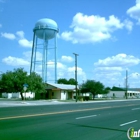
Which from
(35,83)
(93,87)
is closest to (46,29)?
(35,83)

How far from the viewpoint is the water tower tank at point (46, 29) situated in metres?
62.2

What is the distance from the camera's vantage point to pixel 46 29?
203ft

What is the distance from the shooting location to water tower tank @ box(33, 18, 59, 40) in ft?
204

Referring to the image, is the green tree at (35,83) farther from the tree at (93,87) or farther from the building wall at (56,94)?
the tree at (93,87)

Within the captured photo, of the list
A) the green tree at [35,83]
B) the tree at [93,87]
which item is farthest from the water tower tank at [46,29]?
the tree at [93,87]

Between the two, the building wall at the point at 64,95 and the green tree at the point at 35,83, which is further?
the building wall at the point at 64,95

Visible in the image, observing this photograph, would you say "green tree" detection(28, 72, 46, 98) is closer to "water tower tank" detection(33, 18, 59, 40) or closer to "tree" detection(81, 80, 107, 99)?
"water tower tank" detection(33, 18, 59, 40)

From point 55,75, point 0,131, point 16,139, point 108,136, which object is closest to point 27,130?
point 0,131

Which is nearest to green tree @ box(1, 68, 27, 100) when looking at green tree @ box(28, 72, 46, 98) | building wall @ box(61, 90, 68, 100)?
green tree @ box(28, 72, 46, 98)

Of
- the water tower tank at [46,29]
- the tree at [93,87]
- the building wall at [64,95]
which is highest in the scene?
the water tower tank at [46,29]

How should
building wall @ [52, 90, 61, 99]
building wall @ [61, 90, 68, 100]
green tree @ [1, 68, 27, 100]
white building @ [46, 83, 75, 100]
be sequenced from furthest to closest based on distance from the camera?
building wall @ [61, 90, 68, 100]
building wall @ [52, 90, 61, 99]
white building @ [46, 83, 75, 100]
green tree @ [1, 68, 27, 100]

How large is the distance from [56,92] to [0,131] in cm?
5605

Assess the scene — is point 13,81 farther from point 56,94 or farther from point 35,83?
point 56,94

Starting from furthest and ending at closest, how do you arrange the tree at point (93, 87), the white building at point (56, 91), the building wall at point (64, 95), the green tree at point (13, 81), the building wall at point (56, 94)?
the tree at point (93, 87)
the building wall at point (64, 95)
the building wall at point (56, 94)
the white building at point (56, 91)
the green tree at point (13, 81)
